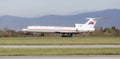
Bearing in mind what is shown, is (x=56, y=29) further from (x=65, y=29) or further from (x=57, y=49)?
(x=57, y=49)

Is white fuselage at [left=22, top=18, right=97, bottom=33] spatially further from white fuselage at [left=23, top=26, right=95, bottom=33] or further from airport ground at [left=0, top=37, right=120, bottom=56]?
airport ground at [left=0, top=37, right=120, bottom=56]

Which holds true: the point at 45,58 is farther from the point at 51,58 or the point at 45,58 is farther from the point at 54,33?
the point at 54,33

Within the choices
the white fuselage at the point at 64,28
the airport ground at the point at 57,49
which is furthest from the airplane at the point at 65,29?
the airport ground at the point at 57,49

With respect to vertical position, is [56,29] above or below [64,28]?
below

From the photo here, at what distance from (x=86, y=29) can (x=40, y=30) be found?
65.7 feet

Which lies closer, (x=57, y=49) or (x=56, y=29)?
(x=57, y=49)

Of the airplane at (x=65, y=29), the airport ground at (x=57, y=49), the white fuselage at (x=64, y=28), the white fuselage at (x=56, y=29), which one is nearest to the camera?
the airport ground at (x=57, y=49)

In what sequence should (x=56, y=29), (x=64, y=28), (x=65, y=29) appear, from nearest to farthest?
(x=56, y=29) → (x=65, y=29) → (x=64, y=28)

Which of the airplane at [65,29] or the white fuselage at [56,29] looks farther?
the airplane at [65,29]

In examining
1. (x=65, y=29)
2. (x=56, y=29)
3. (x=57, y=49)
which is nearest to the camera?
(x=57, y=49)

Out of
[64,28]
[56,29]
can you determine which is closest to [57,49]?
[56,29]

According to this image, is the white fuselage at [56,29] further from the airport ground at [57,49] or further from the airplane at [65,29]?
the airport ground at [57,49]

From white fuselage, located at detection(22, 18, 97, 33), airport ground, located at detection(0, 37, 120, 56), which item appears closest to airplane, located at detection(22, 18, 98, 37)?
white fuselage, located at detection(22, 18, 97, 33)

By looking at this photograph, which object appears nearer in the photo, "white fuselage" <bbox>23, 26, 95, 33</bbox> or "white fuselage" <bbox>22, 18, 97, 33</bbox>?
"white fuselage" <bbox>23, 26, 95, 33</bbox>
